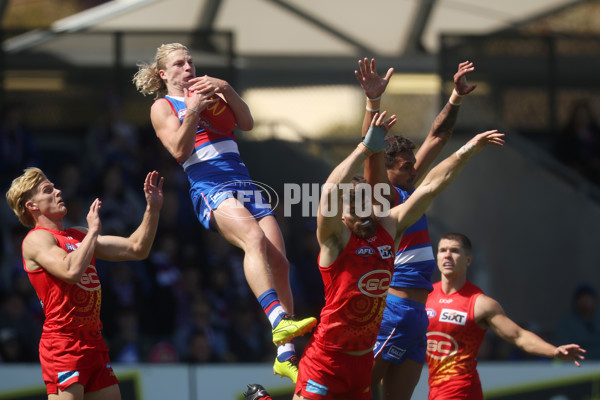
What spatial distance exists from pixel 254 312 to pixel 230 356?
30.0 inches

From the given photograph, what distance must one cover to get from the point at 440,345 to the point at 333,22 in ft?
28.9

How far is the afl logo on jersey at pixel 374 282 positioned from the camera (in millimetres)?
6168

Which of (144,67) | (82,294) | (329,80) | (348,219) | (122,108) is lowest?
(82,294)

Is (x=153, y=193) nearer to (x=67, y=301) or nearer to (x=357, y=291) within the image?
(x=67, y=301)

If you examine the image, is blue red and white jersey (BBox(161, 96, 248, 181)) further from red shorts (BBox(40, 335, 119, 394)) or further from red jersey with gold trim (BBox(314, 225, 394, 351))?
red shorts (BBox(40, 335, 119, 394))

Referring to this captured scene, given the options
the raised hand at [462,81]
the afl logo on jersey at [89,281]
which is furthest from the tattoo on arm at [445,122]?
the afl logo on jersey at [89,281]

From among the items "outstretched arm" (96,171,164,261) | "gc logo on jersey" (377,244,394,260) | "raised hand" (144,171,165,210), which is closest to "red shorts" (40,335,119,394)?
"outstretched arm" (96,171,164,261)

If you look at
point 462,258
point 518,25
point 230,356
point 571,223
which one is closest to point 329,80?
point 518,25

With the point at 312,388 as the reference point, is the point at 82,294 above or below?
above

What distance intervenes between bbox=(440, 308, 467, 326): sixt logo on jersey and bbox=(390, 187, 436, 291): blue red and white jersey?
461 millimetres

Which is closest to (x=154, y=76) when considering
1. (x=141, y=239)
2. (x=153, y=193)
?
(x=153, y=193)

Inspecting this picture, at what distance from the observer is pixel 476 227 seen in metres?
13.4

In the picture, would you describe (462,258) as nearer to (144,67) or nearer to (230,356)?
(144,67)

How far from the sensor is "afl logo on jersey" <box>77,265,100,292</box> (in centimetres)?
643
